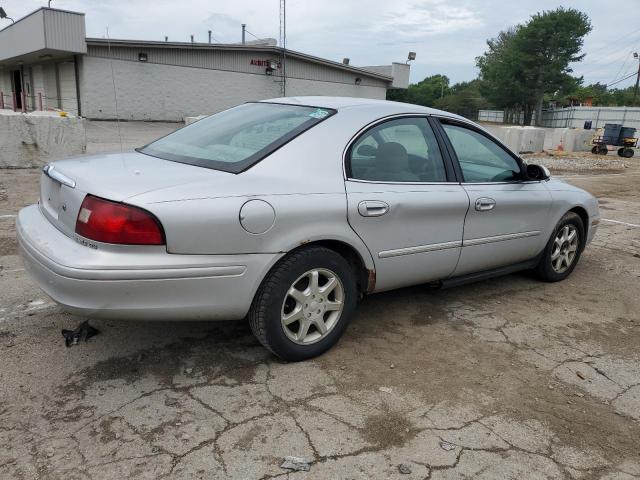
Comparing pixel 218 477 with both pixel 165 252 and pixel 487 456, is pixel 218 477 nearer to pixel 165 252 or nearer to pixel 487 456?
pixel 165 252

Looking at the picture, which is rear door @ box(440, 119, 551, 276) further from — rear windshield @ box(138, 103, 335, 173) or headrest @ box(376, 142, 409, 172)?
rear windshield @ box(138, 103, 335, 173)

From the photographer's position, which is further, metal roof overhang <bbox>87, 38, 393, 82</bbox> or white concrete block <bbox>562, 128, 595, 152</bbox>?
metal roof overhang <bbox>87, 38, 393, 82</bbox>

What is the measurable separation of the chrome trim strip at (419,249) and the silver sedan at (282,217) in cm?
1

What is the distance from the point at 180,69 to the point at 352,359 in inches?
1087

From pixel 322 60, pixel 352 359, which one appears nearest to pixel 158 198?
pixel 352 359

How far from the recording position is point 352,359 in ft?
10.9

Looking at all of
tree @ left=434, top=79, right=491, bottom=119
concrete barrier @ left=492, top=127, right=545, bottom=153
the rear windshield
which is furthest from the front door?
tree @ left=434, top=79, right=491, bottom=119

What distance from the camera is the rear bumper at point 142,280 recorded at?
8.40 feet

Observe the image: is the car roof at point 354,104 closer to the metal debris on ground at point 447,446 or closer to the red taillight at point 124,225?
the red taillight at point 124,225

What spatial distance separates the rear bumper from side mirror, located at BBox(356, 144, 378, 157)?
3.07ft

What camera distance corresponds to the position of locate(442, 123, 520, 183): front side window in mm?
4008

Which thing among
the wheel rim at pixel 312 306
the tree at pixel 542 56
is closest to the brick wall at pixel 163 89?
the wheel rim at pixel 312 306

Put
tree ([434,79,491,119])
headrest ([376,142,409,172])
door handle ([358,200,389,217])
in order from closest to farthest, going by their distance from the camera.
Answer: door handle ([358,200,389,217]) < headrest ([376,142,409,172]) < tree ([434,79,491,119])

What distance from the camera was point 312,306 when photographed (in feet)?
10.3
